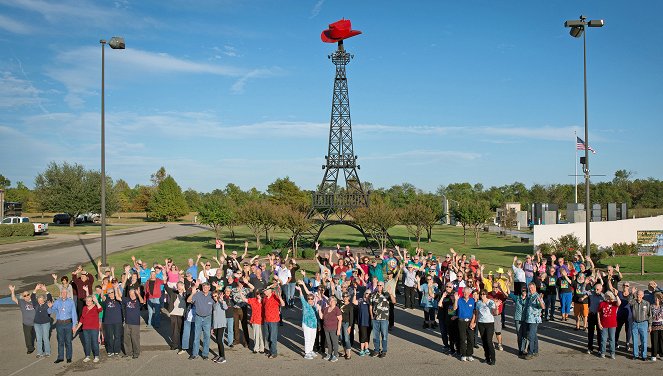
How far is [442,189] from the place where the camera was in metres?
130

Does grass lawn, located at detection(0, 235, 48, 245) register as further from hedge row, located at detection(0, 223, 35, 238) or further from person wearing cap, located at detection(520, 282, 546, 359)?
person wearing cap, located at detection(520, 282, 546, 359)

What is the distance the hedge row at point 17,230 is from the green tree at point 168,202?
1398 inches

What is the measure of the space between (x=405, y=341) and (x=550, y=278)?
4.60 m

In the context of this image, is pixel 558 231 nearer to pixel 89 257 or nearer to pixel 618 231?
pixel 618 231

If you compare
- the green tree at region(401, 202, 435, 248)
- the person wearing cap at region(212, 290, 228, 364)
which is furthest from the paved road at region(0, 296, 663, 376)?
the green tree at region(401, 202, 435, 248)

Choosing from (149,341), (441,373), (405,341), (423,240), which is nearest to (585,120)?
(405,341)

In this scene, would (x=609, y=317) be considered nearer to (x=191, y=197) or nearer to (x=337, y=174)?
(x=337, y=174)

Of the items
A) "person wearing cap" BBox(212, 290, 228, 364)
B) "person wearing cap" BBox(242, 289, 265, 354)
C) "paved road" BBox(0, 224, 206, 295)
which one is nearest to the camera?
"person wearing cap" BBox(212, 290, 228, 364)

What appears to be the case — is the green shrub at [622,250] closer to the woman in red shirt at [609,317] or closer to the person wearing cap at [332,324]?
the woman in red shirt at [609,317]

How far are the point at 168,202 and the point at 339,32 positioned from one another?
5827 centimetres

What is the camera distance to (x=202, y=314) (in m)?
11.0

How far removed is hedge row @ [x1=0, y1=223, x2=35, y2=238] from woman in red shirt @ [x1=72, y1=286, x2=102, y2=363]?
4148 centimetres

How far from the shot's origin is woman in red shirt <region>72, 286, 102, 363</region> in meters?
10.7

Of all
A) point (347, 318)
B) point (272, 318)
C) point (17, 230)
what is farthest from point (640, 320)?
point (17, 230)
